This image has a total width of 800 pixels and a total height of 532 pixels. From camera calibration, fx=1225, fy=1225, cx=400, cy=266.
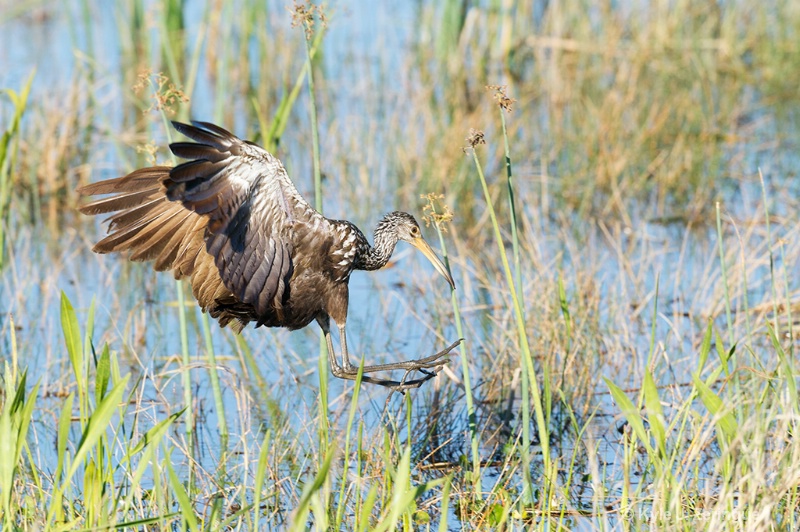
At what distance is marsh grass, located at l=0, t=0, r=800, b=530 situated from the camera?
343 cm

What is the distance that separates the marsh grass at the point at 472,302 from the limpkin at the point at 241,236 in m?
0.22

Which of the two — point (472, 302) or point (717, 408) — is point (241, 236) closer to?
point (717, 408)

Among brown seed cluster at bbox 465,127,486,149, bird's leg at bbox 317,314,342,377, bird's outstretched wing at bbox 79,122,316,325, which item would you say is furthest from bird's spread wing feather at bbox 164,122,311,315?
brown seed cluster at bbox 465,127,486,149

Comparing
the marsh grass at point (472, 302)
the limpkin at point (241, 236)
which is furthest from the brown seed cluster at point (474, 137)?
the limpkin at point (241, 236)

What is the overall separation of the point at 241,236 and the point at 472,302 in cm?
227

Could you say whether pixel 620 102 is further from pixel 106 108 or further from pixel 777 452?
pixel 777 452

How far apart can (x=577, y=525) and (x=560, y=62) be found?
6202 mm

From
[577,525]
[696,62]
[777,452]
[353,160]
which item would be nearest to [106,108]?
[353,160]

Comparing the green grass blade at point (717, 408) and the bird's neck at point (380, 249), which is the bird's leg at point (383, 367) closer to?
the bird's neck at point (380, 249)

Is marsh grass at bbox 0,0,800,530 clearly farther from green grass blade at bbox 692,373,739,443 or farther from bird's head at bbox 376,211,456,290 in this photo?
bird's head at bbox 376,211,456,290

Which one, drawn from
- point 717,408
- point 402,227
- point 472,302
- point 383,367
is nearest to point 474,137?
point 717,408

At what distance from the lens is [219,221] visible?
3.75 m

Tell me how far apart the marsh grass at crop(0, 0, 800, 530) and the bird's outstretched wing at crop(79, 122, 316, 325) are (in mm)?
271

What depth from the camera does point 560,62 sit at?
9695mm
